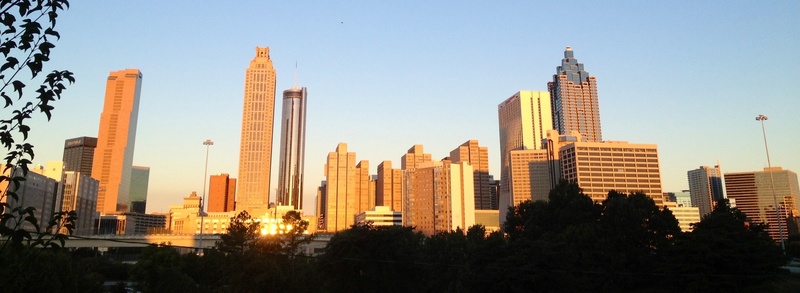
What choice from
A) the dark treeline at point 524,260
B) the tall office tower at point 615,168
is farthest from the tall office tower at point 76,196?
the tall office tower at point 615,168

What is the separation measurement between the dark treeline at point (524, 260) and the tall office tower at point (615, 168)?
127 meters

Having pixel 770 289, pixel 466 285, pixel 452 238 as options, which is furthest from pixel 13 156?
pixel 452 238

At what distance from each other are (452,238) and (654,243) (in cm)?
2060

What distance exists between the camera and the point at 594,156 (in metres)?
191

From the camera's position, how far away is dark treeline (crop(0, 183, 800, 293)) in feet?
130

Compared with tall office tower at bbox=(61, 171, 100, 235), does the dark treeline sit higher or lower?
lower

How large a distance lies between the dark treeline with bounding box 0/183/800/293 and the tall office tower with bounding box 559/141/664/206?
127 m

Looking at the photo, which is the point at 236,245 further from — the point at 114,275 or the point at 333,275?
the point at 114,275

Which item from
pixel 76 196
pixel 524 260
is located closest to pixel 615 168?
pixel 524 260

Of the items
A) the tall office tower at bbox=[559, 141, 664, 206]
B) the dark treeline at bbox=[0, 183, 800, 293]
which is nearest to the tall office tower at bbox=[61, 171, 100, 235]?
the dark treeline at bbox=[0, 183, 800, 293]

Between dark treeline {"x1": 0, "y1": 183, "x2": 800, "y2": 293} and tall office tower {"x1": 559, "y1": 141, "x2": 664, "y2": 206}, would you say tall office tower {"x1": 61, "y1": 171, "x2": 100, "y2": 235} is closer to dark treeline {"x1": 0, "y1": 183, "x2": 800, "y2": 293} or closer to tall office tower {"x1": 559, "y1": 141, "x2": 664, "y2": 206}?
dark treeline {"x1": 0, "y1": 183, "x2": 800, "y2": 293}

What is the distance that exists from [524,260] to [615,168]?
159m

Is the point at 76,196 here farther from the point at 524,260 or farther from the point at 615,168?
the point at 524,260

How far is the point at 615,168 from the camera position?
19050 cm
